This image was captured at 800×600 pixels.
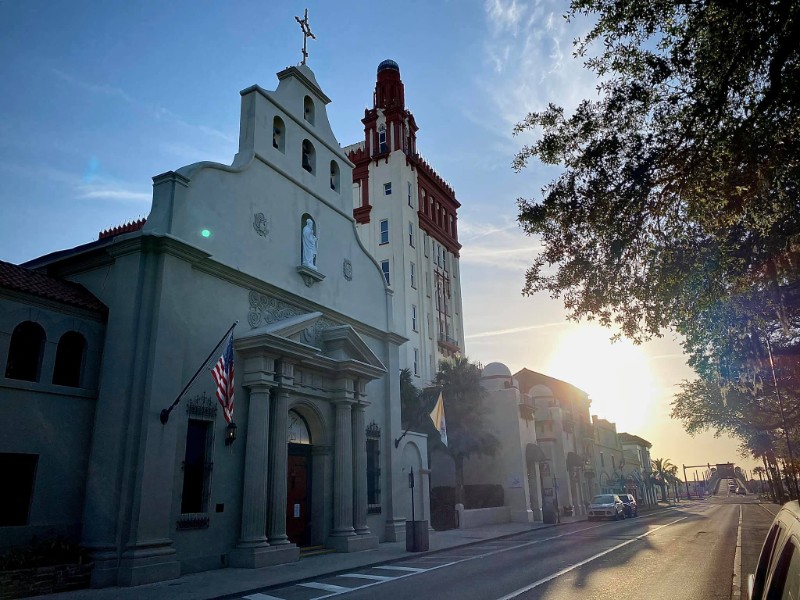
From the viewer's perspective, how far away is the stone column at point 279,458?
16375mm

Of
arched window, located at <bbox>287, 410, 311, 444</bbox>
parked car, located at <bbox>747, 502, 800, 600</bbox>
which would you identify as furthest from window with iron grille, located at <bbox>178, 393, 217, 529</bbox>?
parked car, located at <bbox>747, 502, 800, 600</bbox>

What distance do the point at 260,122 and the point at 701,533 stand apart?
22963 mm

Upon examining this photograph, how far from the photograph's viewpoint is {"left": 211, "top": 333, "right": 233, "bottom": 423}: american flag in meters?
14.3

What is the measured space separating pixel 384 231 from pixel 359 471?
27569mm

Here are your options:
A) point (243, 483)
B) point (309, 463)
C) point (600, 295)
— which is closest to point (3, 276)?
point (243, 483)

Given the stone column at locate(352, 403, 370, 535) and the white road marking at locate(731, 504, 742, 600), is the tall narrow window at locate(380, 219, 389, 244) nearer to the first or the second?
the stone column at locate(352, 403, 370, 535)

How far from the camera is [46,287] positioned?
14.2 meters

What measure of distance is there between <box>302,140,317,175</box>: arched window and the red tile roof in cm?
939

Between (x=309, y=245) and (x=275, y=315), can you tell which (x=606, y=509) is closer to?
(x=309, y=245)

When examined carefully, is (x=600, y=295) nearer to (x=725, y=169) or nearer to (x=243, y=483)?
(x=725, y=169)

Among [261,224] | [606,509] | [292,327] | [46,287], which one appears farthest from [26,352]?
[606,509]

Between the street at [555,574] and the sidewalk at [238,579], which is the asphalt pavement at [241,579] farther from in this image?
the street at [555,574]

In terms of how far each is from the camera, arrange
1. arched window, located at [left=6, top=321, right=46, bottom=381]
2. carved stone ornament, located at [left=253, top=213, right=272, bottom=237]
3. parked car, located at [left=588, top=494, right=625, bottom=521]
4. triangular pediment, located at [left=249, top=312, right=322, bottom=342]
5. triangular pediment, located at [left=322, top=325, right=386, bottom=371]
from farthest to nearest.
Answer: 1. parked car, located at [left=588, top=494, right=625, bottom=521]
2. triangular pediment, located at [left=322, top=325, right=386, bottom=371]
3. carved stone ornament, located at [left=253, top=213, right=272, bottom=237]
4. triangular pediment, located at [left=249, top=312, right=322, bottom=342]
5. arched window, located at [left=6, top=321, right=46, bottom=381]

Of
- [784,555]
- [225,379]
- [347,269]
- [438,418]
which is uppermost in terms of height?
[347,269]
